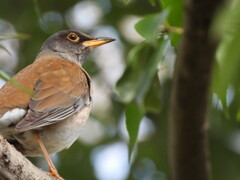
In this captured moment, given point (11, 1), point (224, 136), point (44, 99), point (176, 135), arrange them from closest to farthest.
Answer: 1. point (176, 135)
2. point (44, 99)
3. point (224, 136)
4. point (11, 1)

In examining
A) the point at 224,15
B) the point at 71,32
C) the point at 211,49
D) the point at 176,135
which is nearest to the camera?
the point at 224,15

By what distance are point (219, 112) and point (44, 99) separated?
125 inches

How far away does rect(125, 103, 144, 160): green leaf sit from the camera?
8.56 ft

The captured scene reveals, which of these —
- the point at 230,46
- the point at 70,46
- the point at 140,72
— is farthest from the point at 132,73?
the point at 70,46

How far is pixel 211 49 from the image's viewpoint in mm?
1948

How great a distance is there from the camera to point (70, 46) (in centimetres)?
745

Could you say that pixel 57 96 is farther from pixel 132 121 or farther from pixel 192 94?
pixel 192 94

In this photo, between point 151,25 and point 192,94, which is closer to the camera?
point 192,94

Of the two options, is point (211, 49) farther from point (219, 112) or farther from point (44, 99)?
point (219, 112)

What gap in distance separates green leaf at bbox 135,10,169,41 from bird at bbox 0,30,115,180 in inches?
89.1

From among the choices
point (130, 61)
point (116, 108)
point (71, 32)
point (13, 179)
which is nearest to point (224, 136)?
point (116, 108)

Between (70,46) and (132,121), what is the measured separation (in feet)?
15.9

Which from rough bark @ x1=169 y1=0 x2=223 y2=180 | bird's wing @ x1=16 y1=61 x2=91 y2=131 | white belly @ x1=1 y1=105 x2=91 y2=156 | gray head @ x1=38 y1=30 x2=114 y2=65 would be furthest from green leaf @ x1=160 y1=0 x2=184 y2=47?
gray head @ x1=38 y1=30 x2=114 y2=65

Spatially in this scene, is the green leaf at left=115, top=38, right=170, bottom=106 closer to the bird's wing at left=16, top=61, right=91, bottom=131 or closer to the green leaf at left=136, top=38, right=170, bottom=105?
the green leaf at left=136, top=38, right=170, bottom=105
